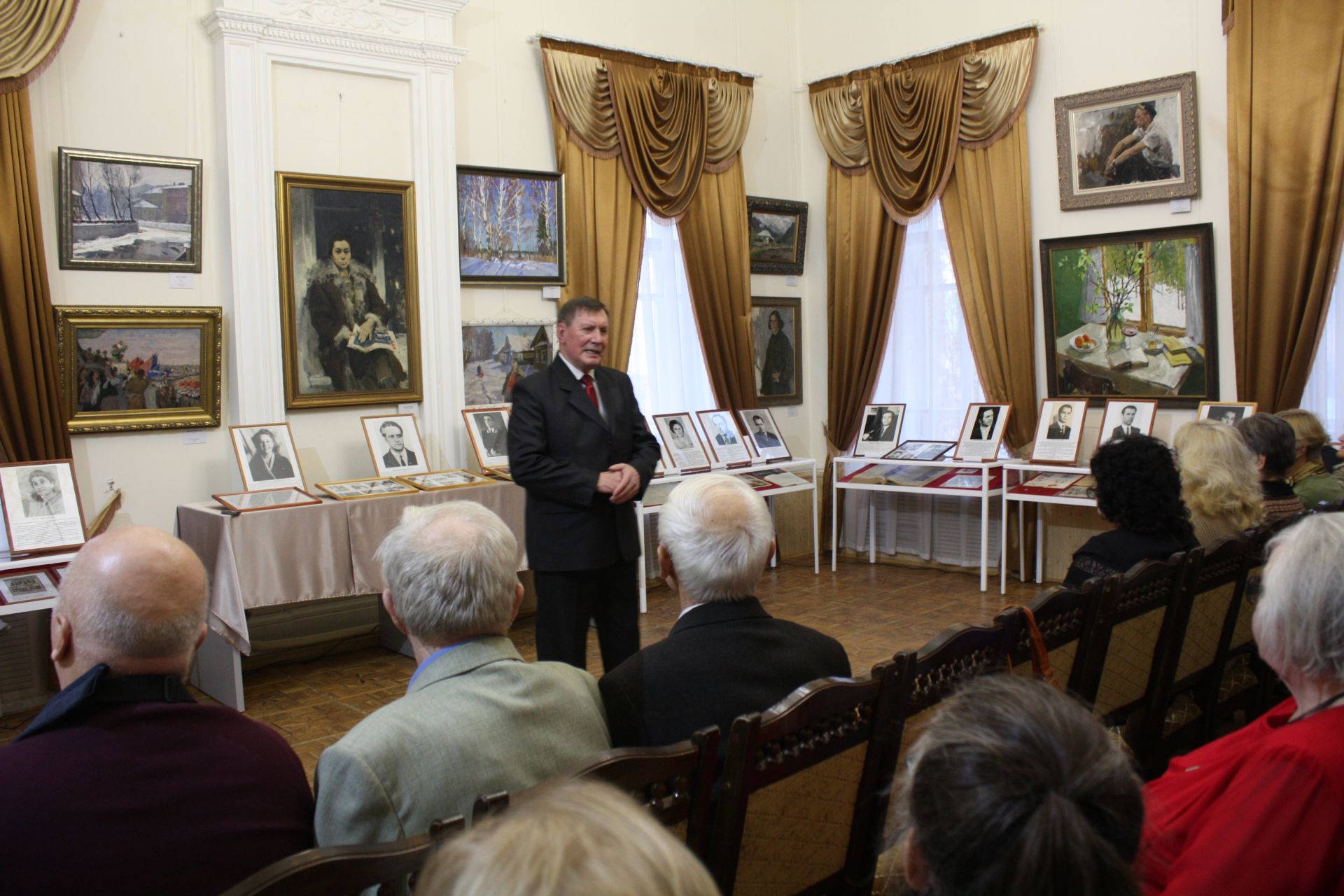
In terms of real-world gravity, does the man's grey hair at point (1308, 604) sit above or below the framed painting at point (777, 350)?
below

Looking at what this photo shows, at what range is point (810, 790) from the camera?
2137 mm

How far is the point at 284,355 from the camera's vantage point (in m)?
6.38

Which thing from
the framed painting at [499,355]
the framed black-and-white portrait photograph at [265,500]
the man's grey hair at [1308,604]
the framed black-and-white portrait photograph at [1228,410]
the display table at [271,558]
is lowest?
the display table at [271,558]

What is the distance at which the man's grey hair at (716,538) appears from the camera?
248 cm

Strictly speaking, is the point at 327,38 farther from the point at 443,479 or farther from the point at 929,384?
the point at 929,384

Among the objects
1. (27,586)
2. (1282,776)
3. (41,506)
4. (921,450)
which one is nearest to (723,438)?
(921,450)

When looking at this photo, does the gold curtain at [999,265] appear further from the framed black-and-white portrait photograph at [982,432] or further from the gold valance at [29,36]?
the gold valance at [29,36]

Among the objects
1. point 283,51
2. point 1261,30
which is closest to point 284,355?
point 283,51

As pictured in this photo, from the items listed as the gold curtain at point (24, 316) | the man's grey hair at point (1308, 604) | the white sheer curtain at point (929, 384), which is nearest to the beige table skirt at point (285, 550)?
the gold curtain at point (24, 316)

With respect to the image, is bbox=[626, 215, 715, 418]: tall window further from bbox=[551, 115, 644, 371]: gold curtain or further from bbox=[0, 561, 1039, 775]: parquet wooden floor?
bbox=[0, 561, 1039, 775]: parquet wooden floor

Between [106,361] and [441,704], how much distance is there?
4.84 meters

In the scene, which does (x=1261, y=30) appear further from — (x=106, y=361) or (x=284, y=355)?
(x=106, y=361)

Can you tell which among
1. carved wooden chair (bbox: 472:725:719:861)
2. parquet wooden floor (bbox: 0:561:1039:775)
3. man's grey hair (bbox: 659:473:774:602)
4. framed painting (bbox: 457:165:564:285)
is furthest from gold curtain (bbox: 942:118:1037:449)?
carved wooden chair (bbox: 472:725:719:861)

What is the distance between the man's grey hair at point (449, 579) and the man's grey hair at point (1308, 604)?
1489 mm
